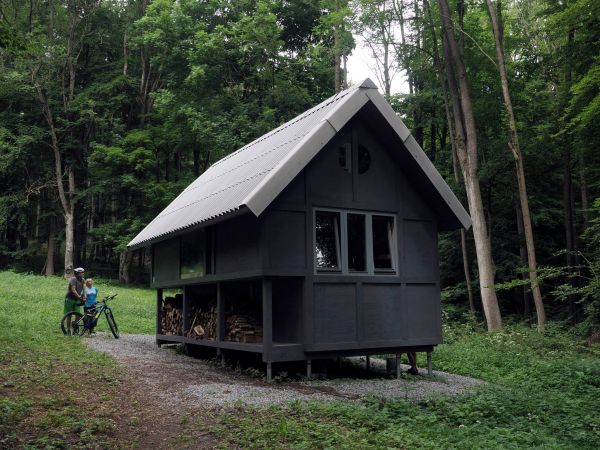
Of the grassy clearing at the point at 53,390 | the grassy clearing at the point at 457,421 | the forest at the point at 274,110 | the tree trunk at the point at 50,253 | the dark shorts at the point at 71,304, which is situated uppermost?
the forest at the point at 274,110

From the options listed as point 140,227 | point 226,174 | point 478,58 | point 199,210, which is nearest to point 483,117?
point 478,58

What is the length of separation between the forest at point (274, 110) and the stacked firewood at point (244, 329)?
922 centimetres

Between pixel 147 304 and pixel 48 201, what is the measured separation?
50.1 ft

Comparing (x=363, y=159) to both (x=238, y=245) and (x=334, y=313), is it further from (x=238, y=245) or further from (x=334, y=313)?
(x=334, y=313)

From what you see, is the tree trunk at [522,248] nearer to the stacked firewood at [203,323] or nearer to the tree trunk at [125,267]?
the stacked firewood at [203,323]

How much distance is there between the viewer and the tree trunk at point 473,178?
1853cm

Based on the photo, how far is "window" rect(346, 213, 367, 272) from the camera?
11.7 m

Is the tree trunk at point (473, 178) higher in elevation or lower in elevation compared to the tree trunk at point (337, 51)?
lower

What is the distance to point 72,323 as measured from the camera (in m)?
15.9

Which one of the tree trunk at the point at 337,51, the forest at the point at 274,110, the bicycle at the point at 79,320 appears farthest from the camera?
the tree trunk at the point at 337,51

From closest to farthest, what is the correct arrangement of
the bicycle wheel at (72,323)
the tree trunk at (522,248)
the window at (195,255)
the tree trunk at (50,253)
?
the window at (195,255), the bicycle wheel at (72,323), the tree trunk at (522,248), the tree trunk at (50,253)

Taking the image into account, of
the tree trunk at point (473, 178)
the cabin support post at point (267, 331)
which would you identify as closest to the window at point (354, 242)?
the cabin support post at point (267, 331)

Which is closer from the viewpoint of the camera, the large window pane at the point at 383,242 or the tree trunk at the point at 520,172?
the large window pane at the point at 383,242

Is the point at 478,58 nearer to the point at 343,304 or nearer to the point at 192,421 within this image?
the point at 343,304
